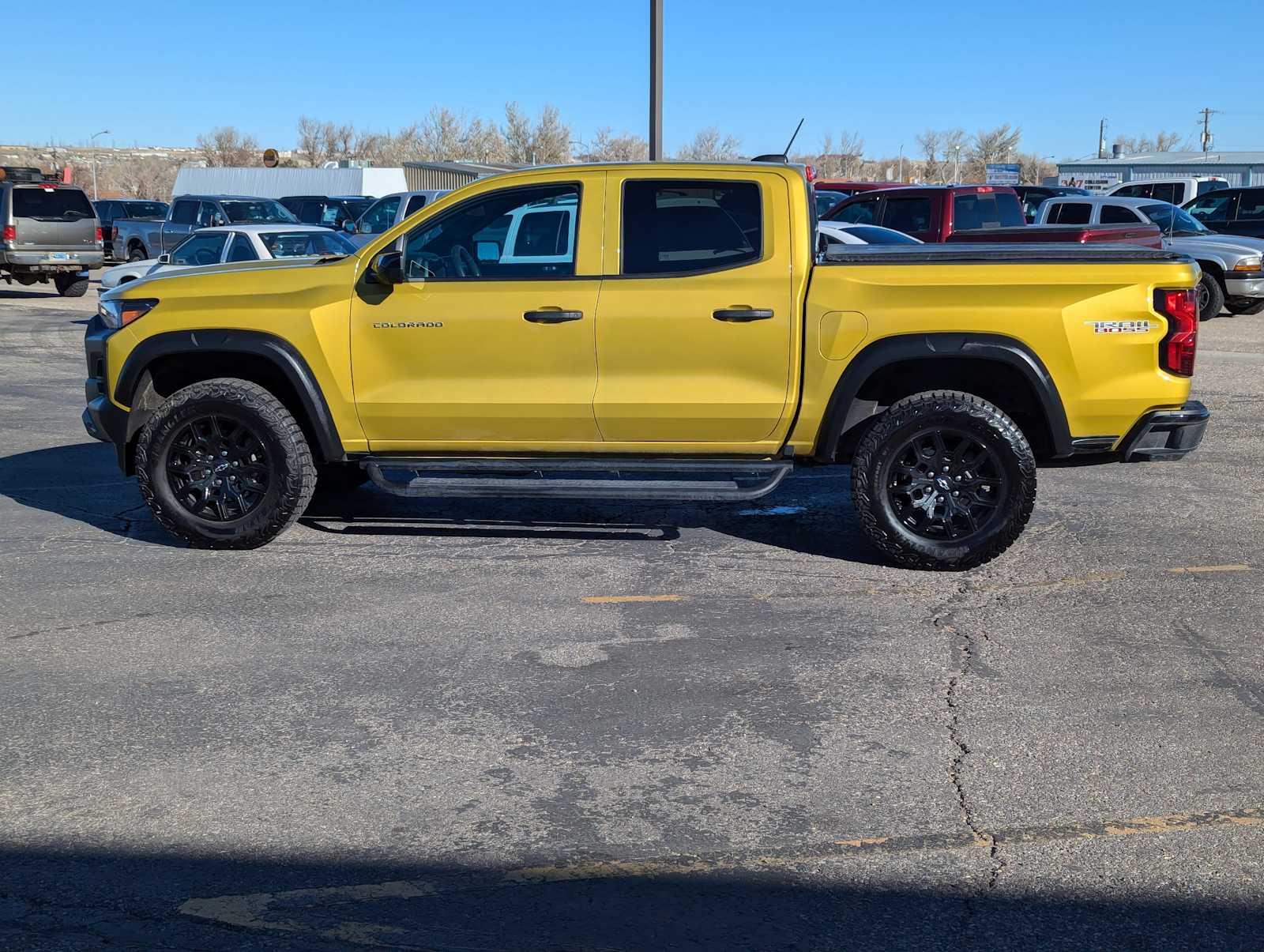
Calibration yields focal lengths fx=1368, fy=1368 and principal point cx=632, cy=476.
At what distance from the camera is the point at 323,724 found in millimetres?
4938

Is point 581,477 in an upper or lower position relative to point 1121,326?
lower

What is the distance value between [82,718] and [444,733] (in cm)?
135

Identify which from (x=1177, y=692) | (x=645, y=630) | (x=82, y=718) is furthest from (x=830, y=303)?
(x=82, y=718)

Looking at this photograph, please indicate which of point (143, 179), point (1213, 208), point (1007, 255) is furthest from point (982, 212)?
point (143, 179)

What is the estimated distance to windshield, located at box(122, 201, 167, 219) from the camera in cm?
3359

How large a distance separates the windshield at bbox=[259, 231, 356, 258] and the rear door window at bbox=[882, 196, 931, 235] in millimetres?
7399

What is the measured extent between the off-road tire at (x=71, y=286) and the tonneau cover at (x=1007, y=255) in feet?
69.9

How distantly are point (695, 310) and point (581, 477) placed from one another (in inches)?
40.5

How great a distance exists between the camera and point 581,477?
699 centimetres

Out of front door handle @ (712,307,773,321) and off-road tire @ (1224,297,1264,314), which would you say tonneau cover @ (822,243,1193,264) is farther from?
off-road tire @ (1224,297,1264,314)

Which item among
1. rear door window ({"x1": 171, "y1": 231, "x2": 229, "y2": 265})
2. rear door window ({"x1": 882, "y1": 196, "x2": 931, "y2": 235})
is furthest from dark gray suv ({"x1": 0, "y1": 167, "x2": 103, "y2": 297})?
rear door window ({"x1": 882, "y1": 196, "x2": 931, "y2": 235})

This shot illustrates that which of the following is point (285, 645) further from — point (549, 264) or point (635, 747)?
point (549, 264)

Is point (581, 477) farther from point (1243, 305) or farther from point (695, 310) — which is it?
point (1243, 305)

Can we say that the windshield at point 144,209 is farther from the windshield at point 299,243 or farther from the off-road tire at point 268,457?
the off-road tire at point 268,457
